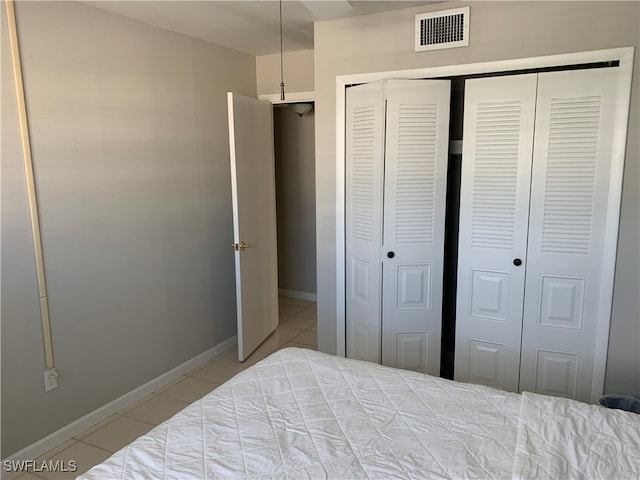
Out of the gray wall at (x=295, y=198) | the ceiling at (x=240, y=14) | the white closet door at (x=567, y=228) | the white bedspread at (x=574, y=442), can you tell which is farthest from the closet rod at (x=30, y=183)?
the gray wall at (x=295, y=198)

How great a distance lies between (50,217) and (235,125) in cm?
136

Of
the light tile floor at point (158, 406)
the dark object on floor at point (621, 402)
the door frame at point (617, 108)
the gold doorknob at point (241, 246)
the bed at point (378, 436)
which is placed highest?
the door frame at point (617, 108)

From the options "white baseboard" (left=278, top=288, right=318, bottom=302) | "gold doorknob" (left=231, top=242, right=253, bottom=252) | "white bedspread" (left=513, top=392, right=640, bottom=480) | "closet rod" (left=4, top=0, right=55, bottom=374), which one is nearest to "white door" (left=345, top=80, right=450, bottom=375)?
"gold doorknob" (left=231, top=242, right=253, bottom=252)

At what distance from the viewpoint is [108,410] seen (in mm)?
2850

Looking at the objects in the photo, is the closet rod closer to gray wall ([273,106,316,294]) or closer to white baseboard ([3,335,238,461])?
white baseboard ([3,335,238,461])

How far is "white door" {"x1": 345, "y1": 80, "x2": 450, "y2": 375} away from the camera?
2.77 metres

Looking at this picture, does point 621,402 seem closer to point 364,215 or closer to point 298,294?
point 364,215

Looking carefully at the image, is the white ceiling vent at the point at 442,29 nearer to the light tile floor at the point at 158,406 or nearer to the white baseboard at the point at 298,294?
the light tile floor at the point at 158,406

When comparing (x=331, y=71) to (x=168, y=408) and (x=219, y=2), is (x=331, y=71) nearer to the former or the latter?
(x=219, y=2)

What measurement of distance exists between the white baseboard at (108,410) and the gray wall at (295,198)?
1507 mm

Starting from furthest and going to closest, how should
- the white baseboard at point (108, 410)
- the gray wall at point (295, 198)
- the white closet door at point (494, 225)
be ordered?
the gray wall at point (295, 198) < the white closet door at point (494, 225) < the white baseboard at point (108, 410)

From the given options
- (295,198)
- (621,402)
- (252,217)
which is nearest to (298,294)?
(295,198)

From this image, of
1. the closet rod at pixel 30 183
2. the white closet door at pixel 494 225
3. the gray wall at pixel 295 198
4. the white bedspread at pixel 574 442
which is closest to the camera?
the white bedspread at pixel 574 442

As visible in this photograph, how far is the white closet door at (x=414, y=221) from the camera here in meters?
2.75
